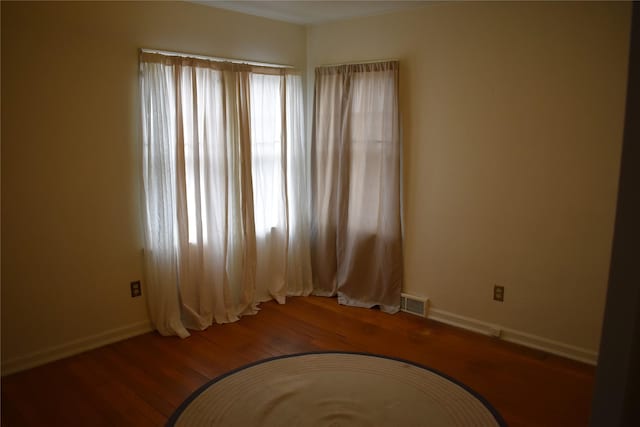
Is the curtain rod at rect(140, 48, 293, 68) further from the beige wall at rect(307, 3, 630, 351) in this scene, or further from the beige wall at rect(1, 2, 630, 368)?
the beige wall at rect(307, 3, 630, 351)

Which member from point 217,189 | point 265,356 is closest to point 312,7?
point 217,189

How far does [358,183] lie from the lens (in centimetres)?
409

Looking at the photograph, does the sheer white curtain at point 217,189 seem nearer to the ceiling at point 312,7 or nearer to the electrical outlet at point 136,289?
the electrical outlet at point 136,289

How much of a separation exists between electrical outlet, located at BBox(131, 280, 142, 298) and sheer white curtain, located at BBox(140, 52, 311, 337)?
0.10 meters

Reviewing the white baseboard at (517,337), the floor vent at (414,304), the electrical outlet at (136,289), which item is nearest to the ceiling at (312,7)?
the electrical outlet at (136,289)

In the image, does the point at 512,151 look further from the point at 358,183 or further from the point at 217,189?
the point at 217,189

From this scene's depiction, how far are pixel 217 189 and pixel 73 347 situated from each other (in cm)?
152

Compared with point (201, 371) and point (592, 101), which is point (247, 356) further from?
point (592, 101)

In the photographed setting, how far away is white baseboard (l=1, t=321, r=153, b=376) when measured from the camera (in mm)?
→ 2967

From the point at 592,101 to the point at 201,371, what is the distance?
120 inches

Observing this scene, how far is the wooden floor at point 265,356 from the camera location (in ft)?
8.52

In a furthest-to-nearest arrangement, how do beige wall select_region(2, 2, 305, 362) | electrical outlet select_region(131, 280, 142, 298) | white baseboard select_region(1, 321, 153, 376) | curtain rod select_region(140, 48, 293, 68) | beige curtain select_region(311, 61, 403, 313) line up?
beige curtain select_region(311, 61, 403, 313) < electrical outlet select_region(131, 280, 142, 298) < curtain rod select_region(140, 48, 293, 68) < white baseboard select_region(1, 321, 153, 376) < beige wall select_region(2, 2, 305, 362)

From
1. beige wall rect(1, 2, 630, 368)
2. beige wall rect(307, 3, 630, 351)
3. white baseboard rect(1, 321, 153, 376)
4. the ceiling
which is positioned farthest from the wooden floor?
the ceiling

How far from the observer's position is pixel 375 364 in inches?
122
